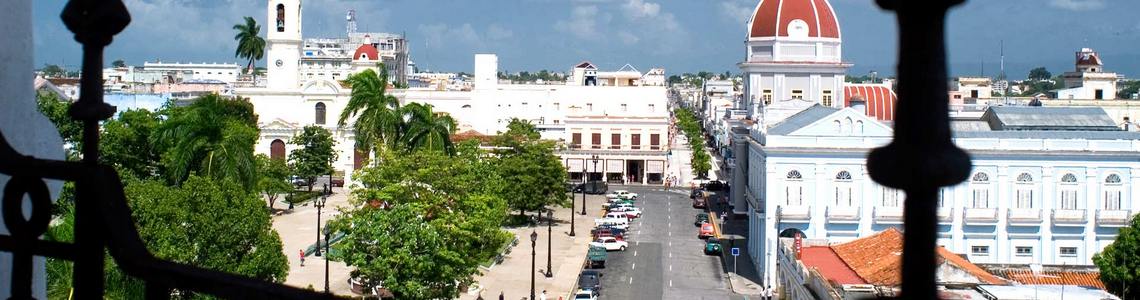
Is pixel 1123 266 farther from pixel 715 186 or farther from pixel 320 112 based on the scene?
pixel 320 112

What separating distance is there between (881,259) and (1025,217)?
12217 mm

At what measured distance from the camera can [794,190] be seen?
3600cm

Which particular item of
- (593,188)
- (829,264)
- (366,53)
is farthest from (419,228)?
(366,53)

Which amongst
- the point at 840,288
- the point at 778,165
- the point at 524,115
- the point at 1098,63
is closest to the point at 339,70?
the point at 524,115

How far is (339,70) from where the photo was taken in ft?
430

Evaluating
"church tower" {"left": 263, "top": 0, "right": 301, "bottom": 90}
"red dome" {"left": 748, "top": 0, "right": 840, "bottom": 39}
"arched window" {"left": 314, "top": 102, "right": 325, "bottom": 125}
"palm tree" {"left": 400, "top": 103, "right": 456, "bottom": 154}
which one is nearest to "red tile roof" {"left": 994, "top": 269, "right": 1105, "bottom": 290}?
"palm tree" {"left": 400, "top": 103, "right": 456, "bottom": 154}

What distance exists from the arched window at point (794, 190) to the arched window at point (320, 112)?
114 feet

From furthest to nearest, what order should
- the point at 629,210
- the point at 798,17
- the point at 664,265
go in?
1. the point at 629,210
2. the point at 798,17
3. the point at 664,265

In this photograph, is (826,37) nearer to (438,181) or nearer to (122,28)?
(438,181)

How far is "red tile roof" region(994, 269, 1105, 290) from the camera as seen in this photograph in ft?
94.8

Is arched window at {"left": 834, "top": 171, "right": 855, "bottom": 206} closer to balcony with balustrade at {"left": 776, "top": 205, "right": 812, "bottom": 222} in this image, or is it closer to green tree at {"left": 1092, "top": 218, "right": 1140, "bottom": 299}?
balcony with balustrade at {"left": 776, "top": 205, "right": 812, "bottom": 222}

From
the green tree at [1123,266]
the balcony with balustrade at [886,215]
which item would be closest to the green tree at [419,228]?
the balcony with balustrade at [886,215]

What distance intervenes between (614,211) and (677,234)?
4811 millimetres

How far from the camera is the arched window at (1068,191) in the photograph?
1384 inches
